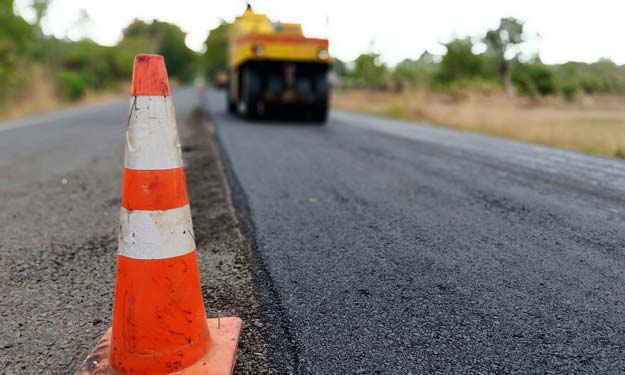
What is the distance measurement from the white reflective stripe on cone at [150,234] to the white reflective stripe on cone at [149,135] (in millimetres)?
157

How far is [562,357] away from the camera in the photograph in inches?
67.5

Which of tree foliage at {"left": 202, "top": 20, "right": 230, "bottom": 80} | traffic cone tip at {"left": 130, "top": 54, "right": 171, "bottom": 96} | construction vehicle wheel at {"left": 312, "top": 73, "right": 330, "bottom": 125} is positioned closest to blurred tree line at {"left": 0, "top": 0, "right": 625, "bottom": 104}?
construction vehicle wheel at {"left": 312, "top": 73, "right": 330, "bottom": 125}

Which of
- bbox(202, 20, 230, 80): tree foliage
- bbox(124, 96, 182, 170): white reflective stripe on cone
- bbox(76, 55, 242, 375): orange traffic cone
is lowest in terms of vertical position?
bbox(76, 55, 242, 375): orange traffic cone

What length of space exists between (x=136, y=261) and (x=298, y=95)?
10.1 metres

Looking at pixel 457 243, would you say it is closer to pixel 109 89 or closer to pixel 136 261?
pixel 136 261

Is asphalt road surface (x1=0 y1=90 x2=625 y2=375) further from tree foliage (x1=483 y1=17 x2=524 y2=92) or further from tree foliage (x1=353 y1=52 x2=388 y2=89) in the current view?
tree foliage (x1=483 y1=17 x2=524 y2=92)

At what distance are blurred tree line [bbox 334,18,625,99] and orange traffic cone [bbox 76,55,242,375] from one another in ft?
76.6

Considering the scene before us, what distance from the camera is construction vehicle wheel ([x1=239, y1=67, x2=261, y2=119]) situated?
37.4ft

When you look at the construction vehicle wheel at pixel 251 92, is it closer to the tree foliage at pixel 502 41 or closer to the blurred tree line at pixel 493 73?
the blurred tree line at pixel 493 73

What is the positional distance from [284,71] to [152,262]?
401 inches

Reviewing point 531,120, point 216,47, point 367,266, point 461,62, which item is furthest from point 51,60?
point 216,47

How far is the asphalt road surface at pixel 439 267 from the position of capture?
1757 millimetres

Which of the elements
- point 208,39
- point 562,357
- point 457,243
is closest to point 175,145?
point 562,357

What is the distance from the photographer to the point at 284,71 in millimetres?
11438
